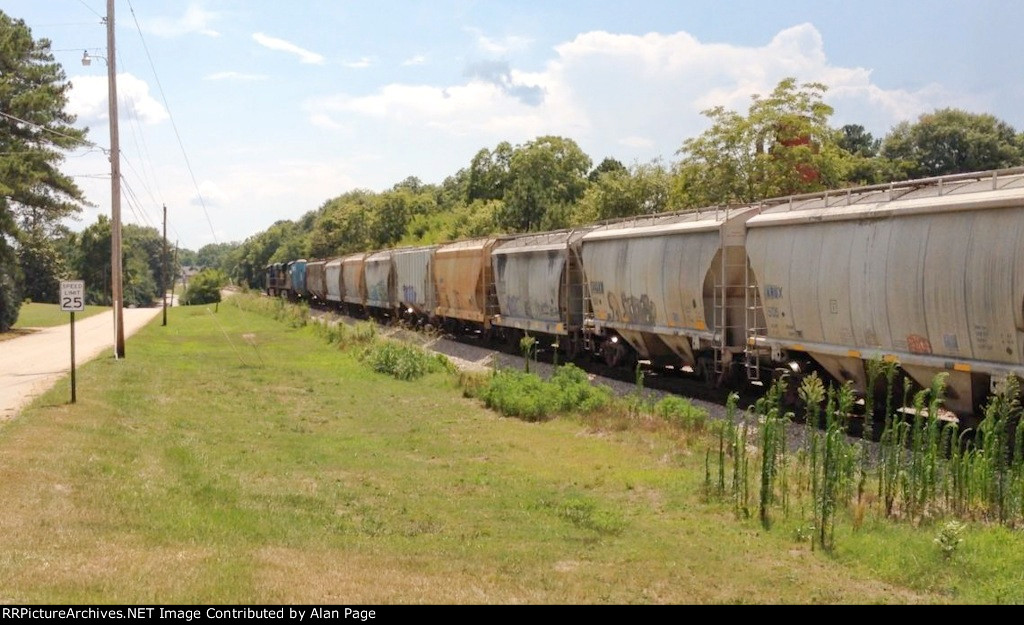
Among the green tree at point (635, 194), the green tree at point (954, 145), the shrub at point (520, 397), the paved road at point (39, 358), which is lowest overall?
the paved road at point (39, 358)

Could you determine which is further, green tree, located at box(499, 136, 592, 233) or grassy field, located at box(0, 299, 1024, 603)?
green tree, located at box(499, 136, 592, 233)

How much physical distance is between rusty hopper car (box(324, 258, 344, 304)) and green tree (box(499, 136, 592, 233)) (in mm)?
12658

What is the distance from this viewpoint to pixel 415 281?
149 ft

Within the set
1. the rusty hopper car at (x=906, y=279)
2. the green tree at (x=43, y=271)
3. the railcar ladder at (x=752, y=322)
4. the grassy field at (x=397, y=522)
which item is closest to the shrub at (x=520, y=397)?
the grassy field at (x=397, y=522)

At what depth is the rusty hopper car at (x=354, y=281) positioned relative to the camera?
190 feet

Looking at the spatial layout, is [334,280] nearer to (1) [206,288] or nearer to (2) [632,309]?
(1) [206,288]

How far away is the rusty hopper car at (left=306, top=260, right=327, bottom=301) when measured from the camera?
7431cm

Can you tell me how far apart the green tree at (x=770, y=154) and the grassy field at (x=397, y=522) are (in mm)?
20717

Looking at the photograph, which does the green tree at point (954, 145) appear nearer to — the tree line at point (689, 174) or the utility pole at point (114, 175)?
the tree line at point (689, 174)

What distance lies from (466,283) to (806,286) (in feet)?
69.6

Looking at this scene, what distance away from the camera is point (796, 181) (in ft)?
121

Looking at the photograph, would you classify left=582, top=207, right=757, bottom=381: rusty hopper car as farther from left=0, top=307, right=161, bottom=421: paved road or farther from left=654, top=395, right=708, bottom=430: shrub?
left=0, top=307, right=161, bottom=421: paved road

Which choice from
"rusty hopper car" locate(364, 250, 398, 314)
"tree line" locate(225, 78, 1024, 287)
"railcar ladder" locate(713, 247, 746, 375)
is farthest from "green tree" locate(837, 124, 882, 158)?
"railcar ladder" locate(713, 247, 746, 375)
